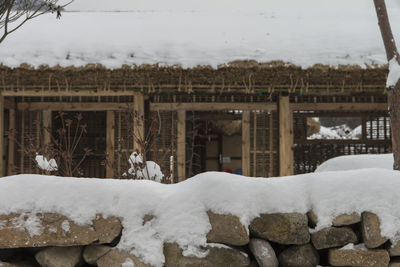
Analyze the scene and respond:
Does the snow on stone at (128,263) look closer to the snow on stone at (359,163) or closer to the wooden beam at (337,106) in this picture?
the snow on stone at (359,163)

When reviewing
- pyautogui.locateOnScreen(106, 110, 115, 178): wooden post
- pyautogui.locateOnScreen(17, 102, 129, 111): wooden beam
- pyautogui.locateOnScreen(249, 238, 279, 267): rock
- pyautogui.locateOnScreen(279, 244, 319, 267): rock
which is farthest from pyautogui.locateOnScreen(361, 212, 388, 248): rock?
pyautogui.locateOnScreen(106, 110, 115, 178): wooden post

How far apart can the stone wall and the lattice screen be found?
3.96 meters

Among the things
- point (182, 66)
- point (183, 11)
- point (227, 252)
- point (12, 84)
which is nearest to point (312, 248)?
point (227, 252)

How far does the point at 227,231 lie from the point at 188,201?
24 centimetres

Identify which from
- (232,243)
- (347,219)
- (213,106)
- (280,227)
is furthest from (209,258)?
(213,106)

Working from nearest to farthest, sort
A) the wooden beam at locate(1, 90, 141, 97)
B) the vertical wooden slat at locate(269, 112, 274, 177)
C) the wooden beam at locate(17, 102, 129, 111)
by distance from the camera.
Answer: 1. the wooden beam at locate(1, 90, 141, 97)
2. the vertical wooden slat at locate(269, 112, 274, 177)
3. the wooden beam at locate(17, 102, 129, 111)

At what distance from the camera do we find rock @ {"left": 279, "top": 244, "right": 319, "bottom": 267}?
1920mm

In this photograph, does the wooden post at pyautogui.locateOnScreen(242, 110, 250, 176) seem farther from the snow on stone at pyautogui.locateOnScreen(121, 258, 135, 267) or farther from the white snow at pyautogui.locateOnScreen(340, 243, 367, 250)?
the snow on stone at pyautogui.locateOnScreen(121, 258, 135, 267)

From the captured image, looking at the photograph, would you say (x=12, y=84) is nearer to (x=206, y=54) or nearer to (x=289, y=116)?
(x=206, y=54)

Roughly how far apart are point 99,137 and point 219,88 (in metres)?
3.57

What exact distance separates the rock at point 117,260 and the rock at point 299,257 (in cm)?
69

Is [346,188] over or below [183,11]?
below

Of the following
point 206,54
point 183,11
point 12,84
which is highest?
point 183,11

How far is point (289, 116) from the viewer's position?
18.7 ft
